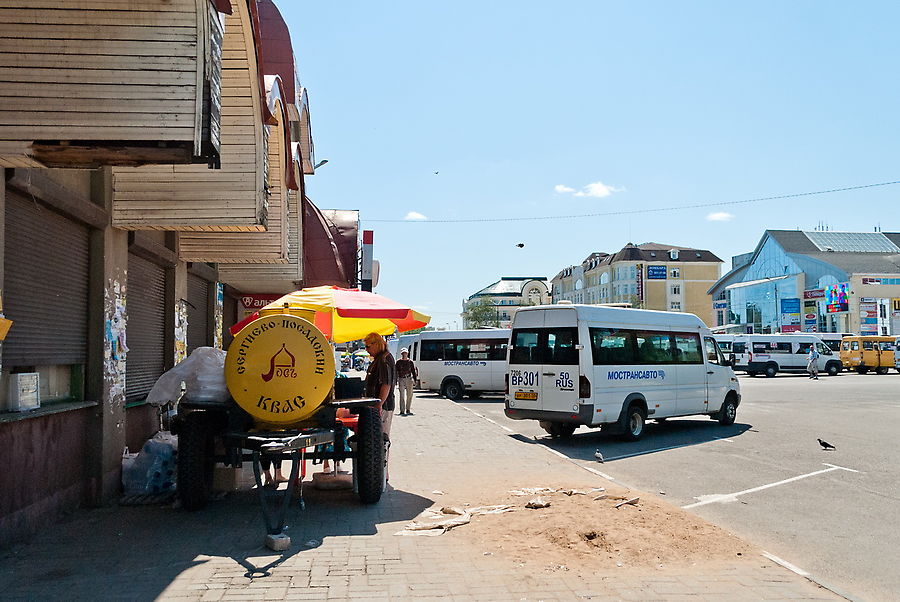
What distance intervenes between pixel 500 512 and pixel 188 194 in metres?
4.93

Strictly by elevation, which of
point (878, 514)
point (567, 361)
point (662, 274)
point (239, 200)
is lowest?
point (878, 514)

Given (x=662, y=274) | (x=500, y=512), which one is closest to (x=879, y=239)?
(x=662, y=274)

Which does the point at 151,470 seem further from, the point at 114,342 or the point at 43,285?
the point at 43,285

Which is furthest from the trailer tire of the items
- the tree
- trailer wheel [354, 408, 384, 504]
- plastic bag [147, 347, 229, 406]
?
the tree

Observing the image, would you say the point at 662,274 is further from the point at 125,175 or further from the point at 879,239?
the point at 125,175

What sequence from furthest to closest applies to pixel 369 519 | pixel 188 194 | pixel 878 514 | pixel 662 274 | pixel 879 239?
pixel 662 274 → pixel 879 239 → pixel 188 194 → pixel 878 514 → pixel 369 519

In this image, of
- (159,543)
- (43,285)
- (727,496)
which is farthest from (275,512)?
(727,496)

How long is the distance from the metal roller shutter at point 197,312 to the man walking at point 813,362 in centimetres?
3592

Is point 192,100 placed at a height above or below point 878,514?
above

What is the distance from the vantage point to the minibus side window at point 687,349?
51.7 ft

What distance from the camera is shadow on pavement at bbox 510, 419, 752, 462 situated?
12945 millimetres

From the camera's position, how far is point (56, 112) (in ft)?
18.4

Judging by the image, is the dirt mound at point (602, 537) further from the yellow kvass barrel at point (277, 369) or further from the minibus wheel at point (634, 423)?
the minibus wheel at point (634, 423)

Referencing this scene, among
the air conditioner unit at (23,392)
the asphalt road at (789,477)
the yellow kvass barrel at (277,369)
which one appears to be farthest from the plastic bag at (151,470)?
the asphalt road at (789,477)
